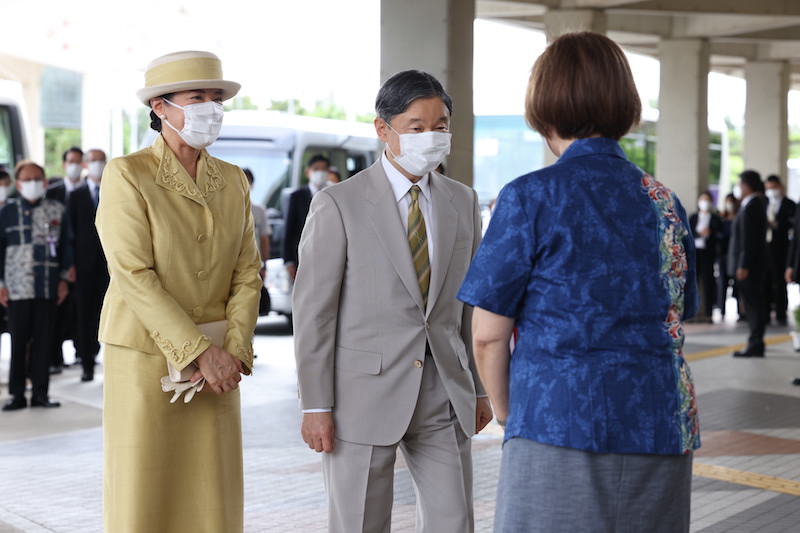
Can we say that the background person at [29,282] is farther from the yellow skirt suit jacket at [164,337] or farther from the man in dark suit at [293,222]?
the yellow skirt suit jacket at [164,337]

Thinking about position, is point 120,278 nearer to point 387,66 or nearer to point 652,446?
point 652,446

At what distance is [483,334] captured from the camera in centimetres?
255

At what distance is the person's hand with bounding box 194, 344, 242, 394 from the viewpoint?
3.65 m

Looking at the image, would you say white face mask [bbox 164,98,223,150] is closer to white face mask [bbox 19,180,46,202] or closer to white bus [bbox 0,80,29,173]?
white face mask [bbox 19,180,46,202]

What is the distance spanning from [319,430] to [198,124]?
1.23m

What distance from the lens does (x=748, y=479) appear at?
687 cm

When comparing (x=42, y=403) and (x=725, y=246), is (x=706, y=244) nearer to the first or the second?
(x=725, y=246)

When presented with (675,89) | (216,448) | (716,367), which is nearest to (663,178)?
(675,89)

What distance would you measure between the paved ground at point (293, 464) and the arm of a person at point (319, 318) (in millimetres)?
2377

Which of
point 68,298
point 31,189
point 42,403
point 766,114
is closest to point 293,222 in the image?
point 68,298

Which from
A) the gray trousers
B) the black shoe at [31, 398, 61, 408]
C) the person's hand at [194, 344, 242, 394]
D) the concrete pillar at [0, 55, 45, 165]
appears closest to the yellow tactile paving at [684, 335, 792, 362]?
the black shoe at [31, 398, 61, 408]

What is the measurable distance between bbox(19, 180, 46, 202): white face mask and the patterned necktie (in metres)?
6.67

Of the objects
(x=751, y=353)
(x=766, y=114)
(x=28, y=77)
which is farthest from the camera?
(x=28, y=77)

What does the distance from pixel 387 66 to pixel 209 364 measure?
7835 mm
